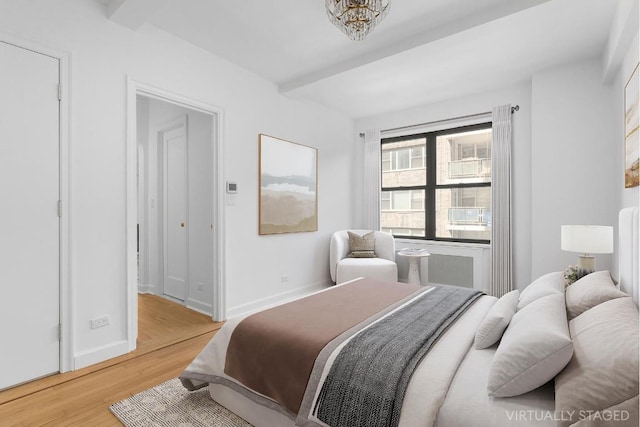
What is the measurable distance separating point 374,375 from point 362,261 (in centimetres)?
309

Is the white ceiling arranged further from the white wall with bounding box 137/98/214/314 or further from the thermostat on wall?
the thermostat on wall

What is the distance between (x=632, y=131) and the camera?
226cm

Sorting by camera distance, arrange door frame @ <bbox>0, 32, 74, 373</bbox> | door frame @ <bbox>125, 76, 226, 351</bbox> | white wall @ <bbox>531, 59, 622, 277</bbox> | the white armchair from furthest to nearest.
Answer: the white armchair < white wall @ <bbox>531, 59, 622, 277</bbox> < door frame @ <bbox>125, 76, 226, 351</bbox> < door frame @ <bbox>0, 32, 74, 373</bbox>

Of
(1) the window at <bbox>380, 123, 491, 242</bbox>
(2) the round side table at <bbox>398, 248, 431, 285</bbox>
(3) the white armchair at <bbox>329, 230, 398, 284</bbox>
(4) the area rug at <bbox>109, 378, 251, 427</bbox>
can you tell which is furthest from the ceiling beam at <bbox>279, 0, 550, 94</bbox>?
(4) the area rug at <bbox>109, 378, 251, 427</bbox>

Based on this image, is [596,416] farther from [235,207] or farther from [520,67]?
[520,67]

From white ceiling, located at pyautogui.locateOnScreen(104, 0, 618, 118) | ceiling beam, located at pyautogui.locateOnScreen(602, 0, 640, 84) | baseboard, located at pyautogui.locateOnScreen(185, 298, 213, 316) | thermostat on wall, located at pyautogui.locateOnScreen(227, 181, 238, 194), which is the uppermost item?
white ceiling, located at pyautogui.locateOnScreen(104, 0, 618, 118)

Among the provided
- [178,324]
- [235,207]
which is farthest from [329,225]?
[178,324]

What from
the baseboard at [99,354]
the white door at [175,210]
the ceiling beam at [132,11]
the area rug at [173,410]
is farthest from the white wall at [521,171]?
the baseboard at [99,354]

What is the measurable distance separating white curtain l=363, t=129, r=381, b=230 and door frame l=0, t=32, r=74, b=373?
152 inches

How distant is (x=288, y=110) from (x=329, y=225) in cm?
177

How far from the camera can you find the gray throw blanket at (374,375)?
4.03 ft

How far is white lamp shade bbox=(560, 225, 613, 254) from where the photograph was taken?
8.25 feet

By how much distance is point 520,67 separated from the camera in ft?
11.4

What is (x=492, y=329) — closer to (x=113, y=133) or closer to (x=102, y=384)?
(x=102, y=384)
